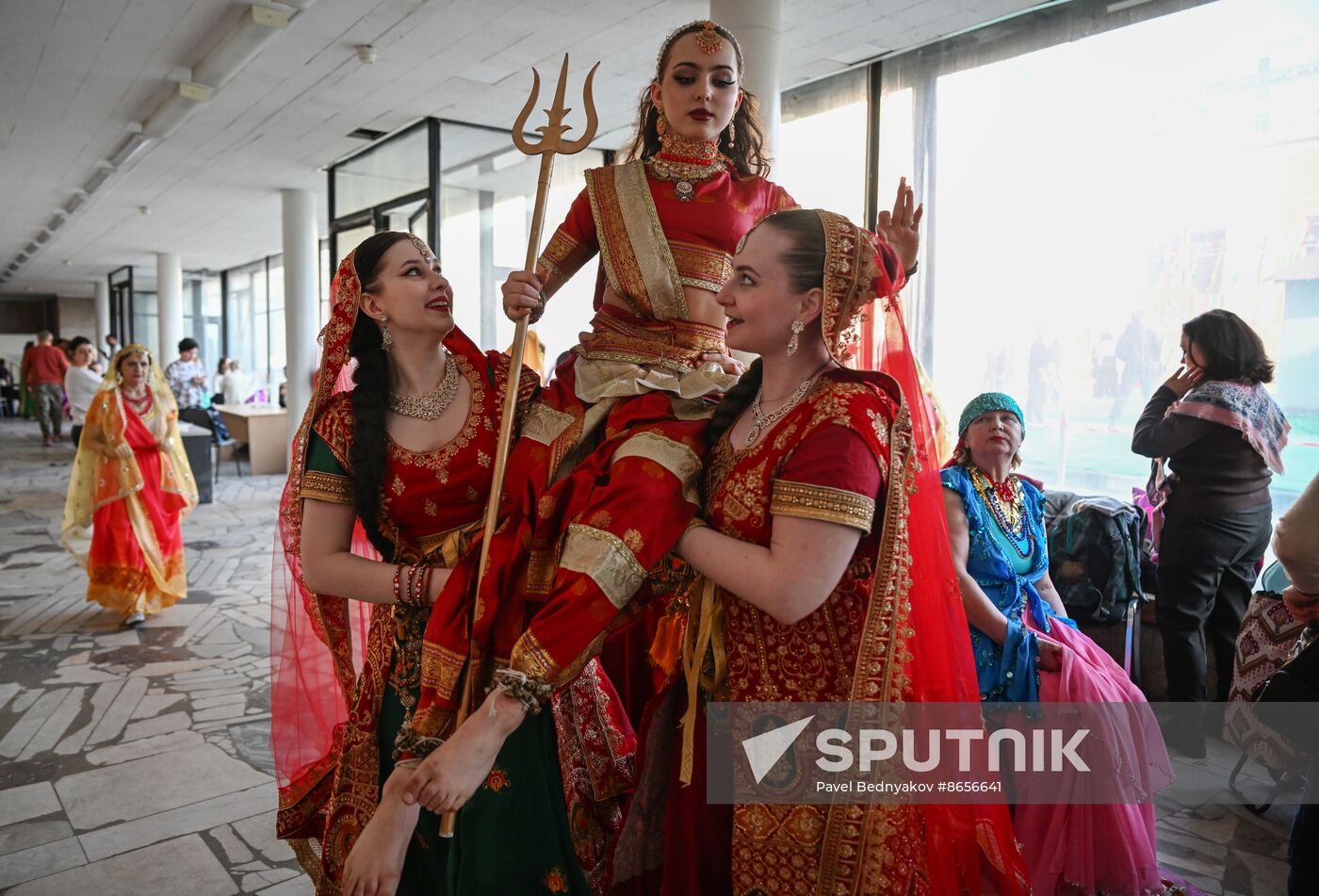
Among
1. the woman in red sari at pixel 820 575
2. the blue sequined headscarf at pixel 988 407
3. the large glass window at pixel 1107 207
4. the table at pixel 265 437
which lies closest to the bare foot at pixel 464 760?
the woman in red sari at pixel 820 575

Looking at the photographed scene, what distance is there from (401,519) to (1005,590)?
5.70 ft

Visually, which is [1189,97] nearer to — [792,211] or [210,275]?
[792,211]

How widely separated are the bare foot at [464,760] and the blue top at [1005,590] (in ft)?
5.20

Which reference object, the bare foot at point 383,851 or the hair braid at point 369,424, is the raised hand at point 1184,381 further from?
the bare foot at point 383,851

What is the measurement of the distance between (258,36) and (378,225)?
333cm

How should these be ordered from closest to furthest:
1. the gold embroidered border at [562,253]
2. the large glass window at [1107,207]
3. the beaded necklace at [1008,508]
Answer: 1. the gold embroidered border at [562,253]
2. the beaded necklace at [1008,508]
3. the large glass window at [1107,207]

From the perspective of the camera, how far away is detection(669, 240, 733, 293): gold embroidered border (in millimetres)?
1892

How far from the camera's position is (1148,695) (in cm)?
399

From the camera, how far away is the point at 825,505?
1.35 m

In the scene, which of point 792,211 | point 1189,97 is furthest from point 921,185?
point 792,211

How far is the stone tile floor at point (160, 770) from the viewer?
2.61 meters

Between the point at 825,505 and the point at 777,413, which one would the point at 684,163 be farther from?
the point at 825,505

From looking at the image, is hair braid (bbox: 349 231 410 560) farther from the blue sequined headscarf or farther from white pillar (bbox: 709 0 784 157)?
white pillar (bbox: 709 0 784 157)

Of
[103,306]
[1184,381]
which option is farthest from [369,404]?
[103,306]
